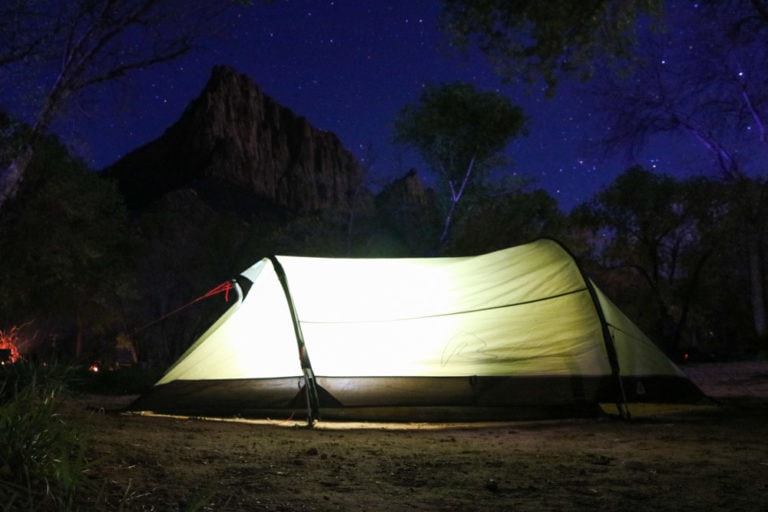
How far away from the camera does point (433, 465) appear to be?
5.09 m

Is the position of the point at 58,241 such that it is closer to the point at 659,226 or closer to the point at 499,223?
the point at 499,223

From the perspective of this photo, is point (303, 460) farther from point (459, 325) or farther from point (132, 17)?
point (132, 17)

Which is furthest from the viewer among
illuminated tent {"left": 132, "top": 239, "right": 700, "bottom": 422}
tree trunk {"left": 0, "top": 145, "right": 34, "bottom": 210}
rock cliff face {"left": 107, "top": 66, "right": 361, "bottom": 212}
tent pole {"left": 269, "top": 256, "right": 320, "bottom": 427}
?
rock cliff face {"left": 107, "top": 66, "right": 361, "bottom": 212}

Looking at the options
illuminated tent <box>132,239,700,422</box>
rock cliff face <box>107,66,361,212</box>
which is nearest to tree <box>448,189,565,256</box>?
illuminated tent <box>132,239,700,422</box>

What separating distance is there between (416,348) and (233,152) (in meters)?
84.2

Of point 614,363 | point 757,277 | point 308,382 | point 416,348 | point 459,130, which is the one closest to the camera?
point 308,382

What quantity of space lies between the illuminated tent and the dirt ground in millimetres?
326

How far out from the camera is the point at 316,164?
97312 mm

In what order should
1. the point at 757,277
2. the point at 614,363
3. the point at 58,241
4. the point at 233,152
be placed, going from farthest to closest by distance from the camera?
the point at 233,152 → the point at 757,277 → the point at 58,241 → the point at 614,363

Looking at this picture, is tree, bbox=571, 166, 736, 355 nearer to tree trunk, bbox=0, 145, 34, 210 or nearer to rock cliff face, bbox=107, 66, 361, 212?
tree trunk, bbox=0, 145, 34, 210

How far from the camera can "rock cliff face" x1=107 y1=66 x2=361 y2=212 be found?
76.9 meters

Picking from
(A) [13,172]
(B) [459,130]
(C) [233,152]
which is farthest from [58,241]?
(C) [233,152]

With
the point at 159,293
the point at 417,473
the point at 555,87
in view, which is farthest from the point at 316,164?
the point at 417,473

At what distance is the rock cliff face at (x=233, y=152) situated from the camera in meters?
76.9
